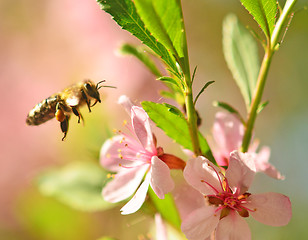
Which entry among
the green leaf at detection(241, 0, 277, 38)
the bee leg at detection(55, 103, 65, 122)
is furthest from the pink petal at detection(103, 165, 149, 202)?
the green leaf at detection(241, 0, 277, 38)

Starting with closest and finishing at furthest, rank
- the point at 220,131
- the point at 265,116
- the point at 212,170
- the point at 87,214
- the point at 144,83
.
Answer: the point at 212,170 → the point at 220,131 → the point at 87,214 → the point at 144,83 → the point at 265,116

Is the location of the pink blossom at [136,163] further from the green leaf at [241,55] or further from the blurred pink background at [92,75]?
the blurred pink background at [92,75]

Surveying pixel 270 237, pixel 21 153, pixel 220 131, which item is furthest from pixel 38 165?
pixel 220 131

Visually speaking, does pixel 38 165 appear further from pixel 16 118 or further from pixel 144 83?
pixel 144 83

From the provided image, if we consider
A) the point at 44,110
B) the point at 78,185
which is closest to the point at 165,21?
the point at 44,110

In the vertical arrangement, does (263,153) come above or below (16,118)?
below

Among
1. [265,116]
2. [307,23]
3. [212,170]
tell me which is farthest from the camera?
[265,116]

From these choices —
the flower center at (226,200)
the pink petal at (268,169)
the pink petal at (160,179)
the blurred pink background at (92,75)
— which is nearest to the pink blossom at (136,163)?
the pink petal at (160,179)
